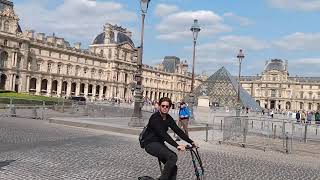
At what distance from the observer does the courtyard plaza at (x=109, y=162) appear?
353 inches

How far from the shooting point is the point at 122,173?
913cm

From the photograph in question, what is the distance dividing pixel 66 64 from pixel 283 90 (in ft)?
285

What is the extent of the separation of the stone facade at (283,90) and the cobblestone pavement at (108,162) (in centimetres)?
14333

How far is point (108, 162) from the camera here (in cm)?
1049

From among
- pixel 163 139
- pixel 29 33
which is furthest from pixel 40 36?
pixel 163 139

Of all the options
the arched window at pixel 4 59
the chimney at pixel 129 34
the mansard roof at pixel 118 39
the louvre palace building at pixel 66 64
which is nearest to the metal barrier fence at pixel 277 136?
the louvre palace building at pixel 66 64

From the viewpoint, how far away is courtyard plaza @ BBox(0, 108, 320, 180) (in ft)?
29.4

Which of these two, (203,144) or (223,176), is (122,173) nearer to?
(223,176)

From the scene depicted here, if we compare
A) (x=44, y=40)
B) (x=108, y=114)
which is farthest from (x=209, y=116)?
(x=44, y=40)

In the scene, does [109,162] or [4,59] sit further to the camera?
[4,59]

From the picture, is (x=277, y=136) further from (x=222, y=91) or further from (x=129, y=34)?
(x=129, y=34)

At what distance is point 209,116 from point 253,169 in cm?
2732

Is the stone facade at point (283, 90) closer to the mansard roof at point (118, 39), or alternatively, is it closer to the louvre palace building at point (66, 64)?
the louvre palace building at point (66, 64)

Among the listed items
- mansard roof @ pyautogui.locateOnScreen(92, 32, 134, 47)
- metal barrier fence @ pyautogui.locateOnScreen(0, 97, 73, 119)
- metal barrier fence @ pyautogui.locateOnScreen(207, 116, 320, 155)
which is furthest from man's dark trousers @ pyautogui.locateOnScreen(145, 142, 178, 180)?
mansard roof @ pyautogui.locateOnScreen(92, 32, 134, 47)
